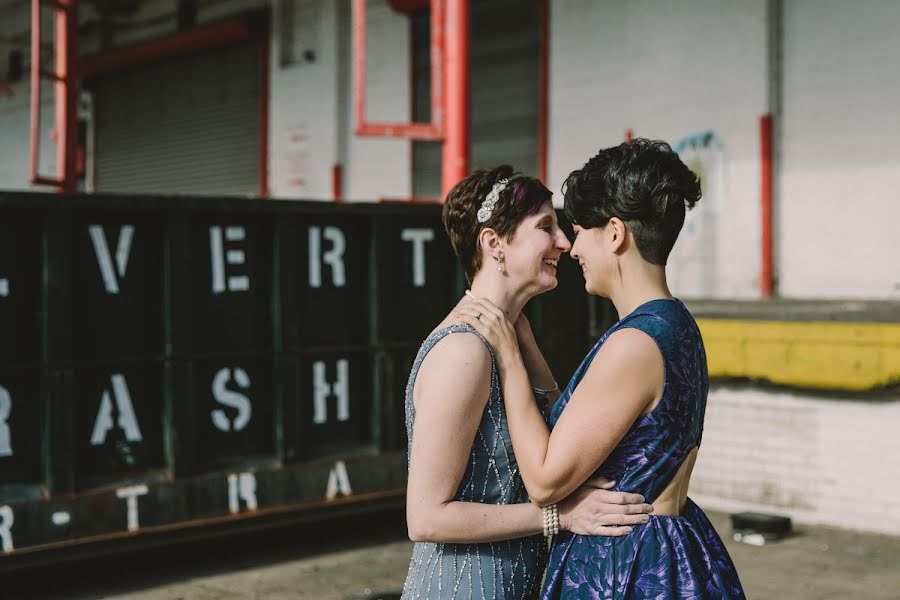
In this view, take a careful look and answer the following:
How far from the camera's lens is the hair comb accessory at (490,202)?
8.16 ft

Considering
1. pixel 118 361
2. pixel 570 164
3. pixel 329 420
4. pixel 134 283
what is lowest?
pixel 329 420

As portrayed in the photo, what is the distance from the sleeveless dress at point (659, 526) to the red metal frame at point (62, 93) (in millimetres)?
11001

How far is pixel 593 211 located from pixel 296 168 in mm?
14584

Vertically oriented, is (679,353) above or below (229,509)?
above

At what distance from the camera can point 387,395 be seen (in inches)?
237

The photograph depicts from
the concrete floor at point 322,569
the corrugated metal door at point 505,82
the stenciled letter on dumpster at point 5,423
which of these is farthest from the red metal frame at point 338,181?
the stenciled letter on dumpster at point 5,423

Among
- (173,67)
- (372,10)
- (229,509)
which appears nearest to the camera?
(229,509)

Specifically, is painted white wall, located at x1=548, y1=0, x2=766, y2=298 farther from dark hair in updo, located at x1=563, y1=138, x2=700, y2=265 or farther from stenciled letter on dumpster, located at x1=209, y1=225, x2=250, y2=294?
dark hair in updo, located at x1=563, y1=138, x2=700, y2=265

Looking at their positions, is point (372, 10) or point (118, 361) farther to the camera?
point (372, 10)

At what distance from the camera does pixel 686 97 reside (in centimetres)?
1162

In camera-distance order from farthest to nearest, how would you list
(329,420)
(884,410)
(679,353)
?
(884,410) → (329,420) → (679,353)

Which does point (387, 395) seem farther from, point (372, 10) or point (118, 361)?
point (372, 10)

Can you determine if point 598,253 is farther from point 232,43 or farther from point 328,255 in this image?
point 232,43

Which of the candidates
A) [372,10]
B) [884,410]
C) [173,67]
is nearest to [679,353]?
[884,410]
